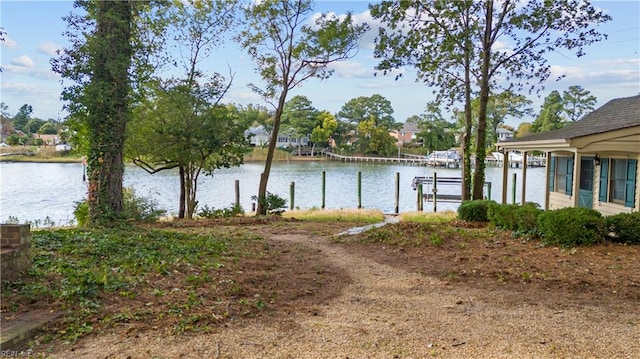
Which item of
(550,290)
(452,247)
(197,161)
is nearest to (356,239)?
(452,247)

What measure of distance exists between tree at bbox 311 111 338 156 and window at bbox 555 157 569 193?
4363cm

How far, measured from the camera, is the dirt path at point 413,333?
311cm

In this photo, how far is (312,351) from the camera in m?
Result: 3.14

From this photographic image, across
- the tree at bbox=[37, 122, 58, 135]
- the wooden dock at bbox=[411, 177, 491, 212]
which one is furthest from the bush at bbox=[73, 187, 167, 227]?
the tree at bbox=[37, 122, 58, 135]

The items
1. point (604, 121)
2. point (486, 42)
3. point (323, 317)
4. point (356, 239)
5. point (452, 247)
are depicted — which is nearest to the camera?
point (323, 317)

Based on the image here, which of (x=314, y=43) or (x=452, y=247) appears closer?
(x=452, y=247)

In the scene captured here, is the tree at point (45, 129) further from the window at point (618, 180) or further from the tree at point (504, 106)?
the window at point (618, 180)

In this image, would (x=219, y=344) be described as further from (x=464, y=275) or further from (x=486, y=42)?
(x=486, y=42)

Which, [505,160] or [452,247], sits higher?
[505,160]

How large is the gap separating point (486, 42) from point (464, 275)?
8524 millimetres

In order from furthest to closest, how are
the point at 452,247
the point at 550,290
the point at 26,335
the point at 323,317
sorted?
the point at 452,247, the point at 550,290, the point at 323,317, the point at 26,335

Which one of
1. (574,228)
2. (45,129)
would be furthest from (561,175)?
(45,129)

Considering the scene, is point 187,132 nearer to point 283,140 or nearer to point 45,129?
point 45,129

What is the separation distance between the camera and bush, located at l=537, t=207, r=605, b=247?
6.78m
